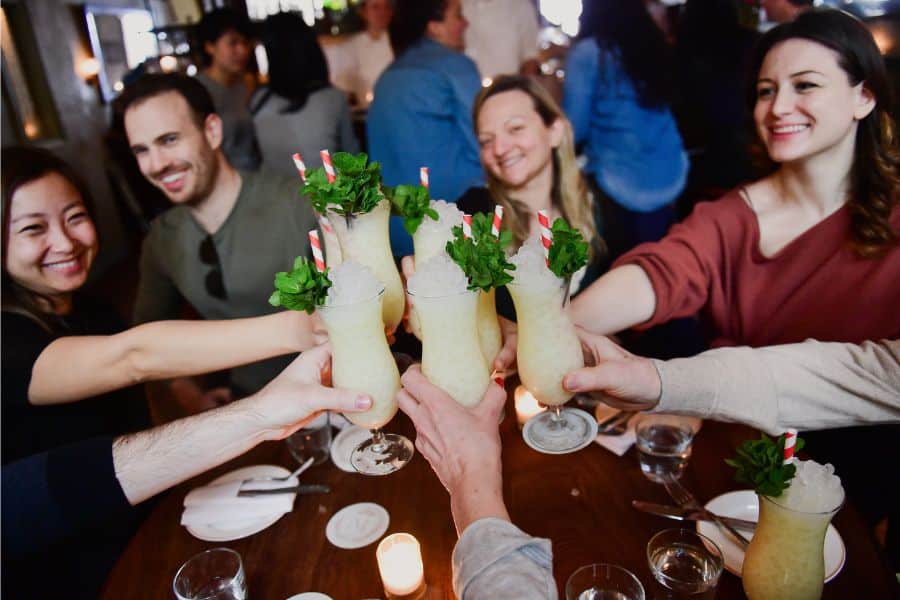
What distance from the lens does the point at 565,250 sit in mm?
1223

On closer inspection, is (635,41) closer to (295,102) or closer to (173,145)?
(295,102)

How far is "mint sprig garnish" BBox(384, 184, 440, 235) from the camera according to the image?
146cm

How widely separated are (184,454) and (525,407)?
2.85 feet

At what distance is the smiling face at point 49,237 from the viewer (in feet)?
5.85

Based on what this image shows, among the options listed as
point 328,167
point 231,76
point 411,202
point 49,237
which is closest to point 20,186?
point 49,237

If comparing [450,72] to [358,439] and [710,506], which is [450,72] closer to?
[358,439]

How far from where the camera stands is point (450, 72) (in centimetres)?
283

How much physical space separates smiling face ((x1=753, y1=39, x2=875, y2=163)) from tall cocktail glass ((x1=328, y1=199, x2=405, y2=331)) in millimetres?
1186

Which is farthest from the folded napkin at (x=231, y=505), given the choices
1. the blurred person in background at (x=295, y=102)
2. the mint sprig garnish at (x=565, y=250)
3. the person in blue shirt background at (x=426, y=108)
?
the blurred person in background at (x=295, y=102)

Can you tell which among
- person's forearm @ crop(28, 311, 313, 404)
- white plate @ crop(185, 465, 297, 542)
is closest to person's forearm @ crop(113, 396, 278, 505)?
white plate @ crop(185, 465, 297, 542)

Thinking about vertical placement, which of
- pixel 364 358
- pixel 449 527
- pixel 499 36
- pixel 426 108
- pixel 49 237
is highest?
pixel 499 36

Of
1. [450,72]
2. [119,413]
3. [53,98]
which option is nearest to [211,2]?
[53,98]

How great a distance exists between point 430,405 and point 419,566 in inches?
11.8

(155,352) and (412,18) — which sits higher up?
(412,18)
